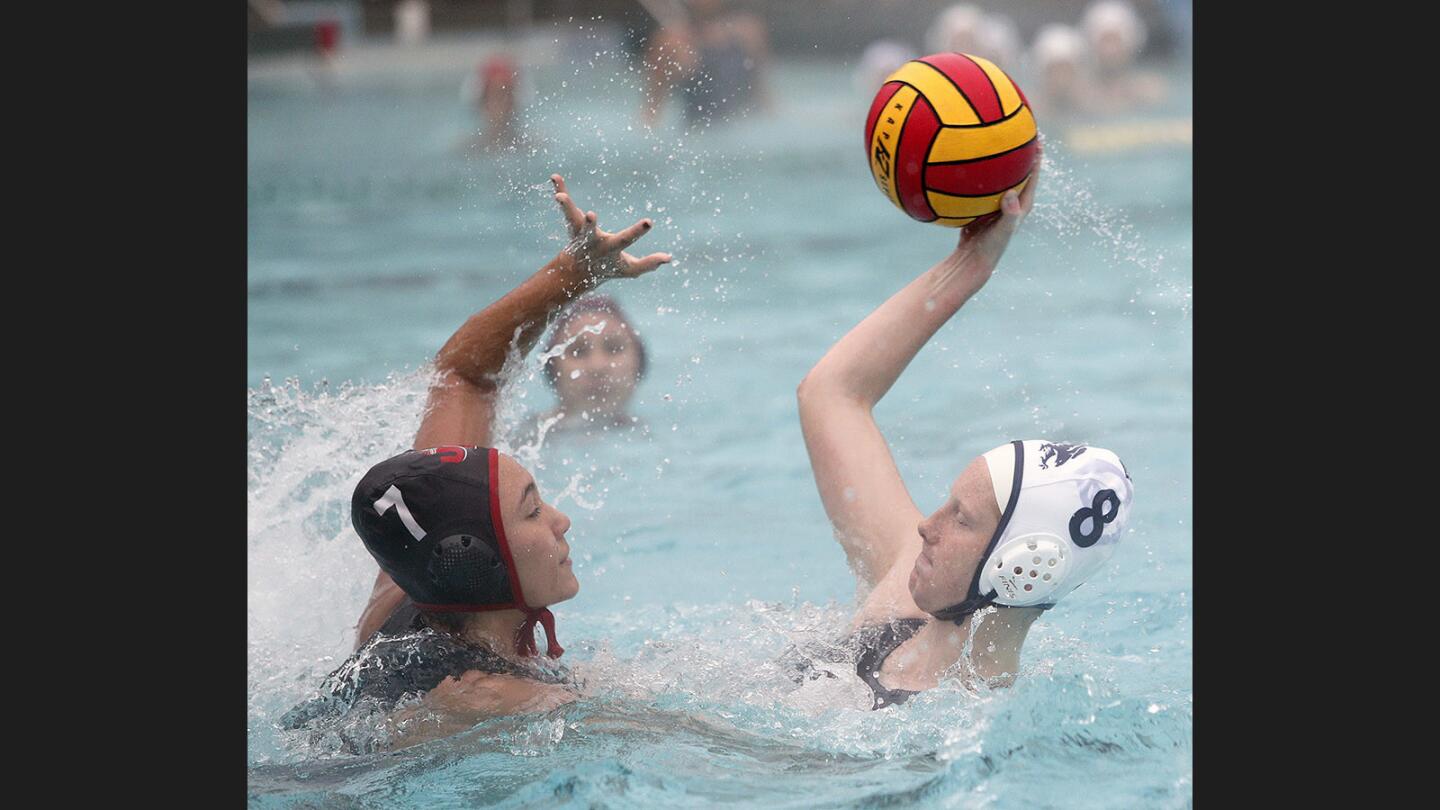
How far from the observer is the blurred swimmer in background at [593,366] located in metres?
6.19

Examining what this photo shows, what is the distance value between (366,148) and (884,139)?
7372 millimetres

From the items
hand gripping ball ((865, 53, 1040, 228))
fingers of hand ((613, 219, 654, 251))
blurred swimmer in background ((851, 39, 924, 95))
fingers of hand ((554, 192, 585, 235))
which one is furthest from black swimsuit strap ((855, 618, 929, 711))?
blurred swimmer in background ((851, 39, 924, 95))

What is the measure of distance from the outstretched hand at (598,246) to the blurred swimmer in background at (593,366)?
6.76 feet

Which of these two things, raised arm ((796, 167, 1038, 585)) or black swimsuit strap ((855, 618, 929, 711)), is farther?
raised arm ((796, 167, 1038, 585))

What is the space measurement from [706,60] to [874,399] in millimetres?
7809

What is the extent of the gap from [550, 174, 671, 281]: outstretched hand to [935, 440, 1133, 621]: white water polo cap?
3.45ft

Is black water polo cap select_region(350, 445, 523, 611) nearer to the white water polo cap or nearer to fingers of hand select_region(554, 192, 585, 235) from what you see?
fingers of hand select_region(554, 192, 585, 235)

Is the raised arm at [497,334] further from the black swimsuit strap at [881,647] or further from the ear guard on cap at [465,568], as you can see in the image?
the black swimsuit strap at [881,647]

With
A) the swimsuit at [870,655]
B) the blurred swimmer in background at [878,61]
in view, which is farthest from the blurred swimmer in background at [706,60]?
the swimsuit at [870,655]

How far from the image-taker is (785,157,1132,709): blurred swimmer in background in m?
3.47

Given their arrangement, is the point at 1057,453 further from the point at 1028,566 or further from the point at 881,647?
the point at 881,647

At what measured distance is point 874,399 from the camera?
4.14 metres

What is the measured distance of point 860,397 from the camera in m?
4.11

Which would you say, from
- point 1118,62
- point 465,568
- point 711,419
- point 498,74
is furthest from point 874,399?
point 1118,62
